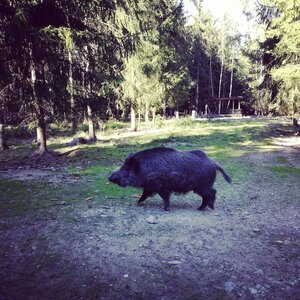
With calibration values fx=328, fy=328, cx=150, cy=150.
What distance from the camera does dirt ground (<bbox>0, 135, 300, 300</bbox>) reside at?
4.23 metres

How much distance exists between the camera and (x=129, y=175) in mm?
7641

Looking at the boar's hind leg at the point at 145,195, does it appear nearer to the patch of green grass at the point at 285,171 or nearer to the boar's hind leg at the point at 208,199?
the boar's hind leg at the point at 208,199

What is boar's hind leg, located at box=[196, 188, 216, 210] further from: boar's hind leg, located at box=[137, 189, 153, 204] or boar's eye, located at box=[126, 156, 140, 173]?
boar's eye, located at box=[126, 156, 140, 173]

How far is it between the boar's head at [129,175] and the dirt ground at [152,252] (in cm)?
56

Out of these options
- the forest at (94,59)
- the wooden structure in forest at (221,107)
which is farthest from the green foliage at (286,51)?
the wooden structure in forest at (221,107)

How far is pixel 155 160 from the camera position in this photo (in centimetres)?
760

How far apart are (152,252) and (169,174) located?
8.02 feet

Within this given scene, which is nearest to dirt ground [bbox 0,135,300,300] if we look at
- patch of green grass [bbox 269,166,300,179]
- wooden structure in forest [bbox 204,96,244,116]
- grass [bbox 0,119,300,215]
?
grass [bbox 0,119,300,215]

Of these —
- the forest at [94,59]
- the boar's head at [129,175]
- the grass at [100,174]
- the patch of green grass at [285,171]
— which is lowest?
the patch of green grass at [285,171]

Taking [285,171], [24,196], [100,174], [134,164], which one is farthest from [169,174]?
[285,171]

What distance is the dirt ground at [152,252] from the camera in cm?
423

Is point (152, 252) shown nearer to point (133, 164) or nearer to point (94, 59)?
point (133, 164)

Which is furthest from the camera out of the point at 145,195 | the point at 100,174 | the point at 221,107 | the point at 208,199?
the point at 221,107

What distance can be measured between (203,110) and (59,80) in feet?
170
